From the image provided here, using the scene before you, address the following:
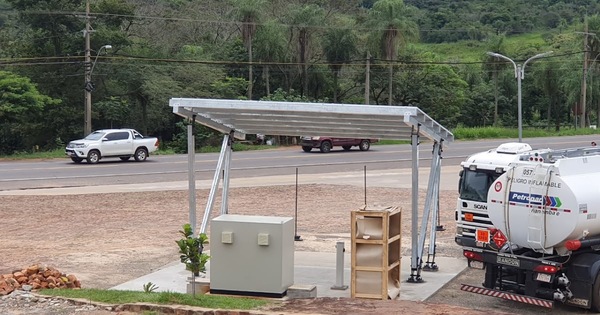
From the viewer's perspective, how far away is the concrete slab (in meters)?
14.8

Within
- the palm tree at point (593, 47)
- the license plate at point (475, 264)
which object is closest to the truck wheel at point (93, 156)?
the license plate at point (475, 264)

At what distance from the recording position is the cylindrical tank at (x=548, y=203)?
1284 centimetres

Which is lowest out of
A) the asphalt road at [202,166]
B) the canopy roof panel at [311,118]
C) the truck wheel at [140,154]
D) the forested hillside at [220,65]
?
the asphalt road at [202,166]

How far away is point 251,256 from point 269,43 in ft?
161

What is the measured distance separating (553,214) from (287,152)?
3645 cm

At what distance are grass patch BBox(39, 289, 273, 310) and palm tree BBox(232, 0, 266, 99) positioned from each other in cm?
4651

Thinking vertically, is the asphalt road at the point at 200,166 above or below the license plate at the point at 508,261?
above

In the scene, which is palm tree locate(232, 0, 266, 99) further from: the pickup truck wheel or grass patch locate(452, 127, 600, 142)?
grass patch locate(452, 127, 600, 142)

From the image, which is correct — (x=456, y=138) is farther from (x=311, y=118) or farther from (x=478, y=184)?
(x=311, y=118)

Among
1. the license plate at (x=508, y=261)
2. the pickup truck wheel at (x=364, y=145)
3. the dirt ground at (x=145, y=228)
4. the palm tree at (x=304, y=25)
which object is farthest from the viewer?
the palm tree at (x=304, y=25)

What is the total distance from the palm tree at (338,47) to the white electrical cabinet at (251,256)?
5149 centimetres

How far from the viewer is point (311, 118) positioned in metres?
15.7

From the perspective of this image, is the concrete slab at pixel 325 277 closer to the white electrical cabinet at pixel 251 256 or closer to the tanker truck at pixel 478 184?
the tanker truck at pixel 478 184

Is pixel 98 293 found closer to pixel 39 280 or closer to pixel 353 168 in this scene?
pixel 39 280
